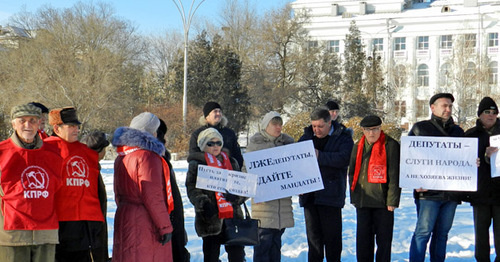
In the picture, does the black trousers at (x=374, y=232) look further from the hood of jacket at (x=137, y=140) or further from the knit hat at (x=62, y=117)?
the knit hat at (x=62, y=117)

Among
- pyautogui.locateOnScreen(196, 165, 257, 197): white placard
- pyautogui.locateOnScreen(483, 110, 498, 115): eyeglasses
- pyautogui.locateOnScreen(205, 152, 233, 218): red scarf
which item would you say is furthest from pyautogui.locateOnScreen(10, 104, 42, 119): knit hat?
pyautogui.locateOnScreen(483, 110, 498, 115): eyeglasses

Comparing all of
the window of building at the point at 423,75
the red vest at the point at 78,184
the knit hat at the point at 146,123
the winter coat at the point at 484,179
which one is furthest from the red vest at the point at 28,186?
the window of building at the point at 423,75

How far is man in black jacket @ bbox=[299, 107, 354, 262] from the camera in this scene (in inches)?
243

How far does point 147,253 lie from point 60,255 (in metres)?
0.84

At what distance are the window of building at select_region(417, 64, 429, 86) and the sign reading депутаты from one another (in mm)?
63747

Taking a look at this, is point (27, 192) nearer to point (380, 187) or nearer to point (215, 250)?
point (215, 250)

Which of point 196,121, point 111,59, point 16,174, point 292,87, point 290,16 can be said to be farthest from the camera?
point 290,16

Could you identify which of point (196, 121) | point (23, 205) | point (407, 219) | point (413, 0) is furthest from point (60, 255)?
point (413, 0)

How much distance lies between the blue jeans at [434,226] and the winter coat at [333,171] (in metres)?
0.92

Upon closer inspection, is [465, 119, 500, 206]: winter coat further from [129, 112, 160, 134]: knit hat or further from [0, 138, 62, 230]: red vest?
[0, 138, 62, 230]: red vest

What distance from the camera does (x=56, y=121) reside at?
4.77 meters

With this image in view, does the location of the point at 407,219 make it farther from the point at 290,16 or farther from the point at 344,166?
the point at 290,16

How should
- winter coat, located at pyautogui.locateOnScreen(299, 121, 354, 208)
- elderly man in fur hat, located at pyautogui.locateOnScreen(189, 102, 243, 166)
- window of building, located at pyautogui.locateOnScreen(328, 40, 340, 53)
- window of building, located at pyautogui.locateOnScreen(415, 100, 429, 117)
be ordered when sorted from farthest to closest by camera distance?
window of building, located at pyautogui.locateOnScreen(328, 40, 340, 53)
window of building, located at pyautogui.locateOnScreen(415, 100, 429, 117)
elderly man in fur hat, located at pyautogui.locateOnScreen(189, 102, 243, 166)
winter coat, located at pyautogui.locateOnScreen(299, 121, 354, 208)

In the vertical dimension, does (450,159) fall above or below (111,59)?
below
